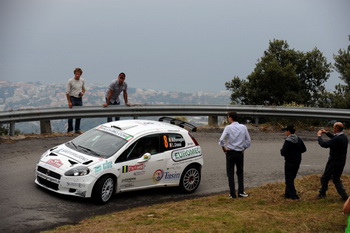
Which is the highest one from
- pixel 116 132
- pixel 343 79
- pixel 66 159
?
pixel 343 79

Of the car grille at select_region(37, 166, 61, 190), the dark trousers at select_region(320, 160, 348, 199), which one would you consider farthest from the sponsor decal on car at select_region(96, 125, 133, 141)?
the dark trousers at select_region(320, 160, 348, 199)

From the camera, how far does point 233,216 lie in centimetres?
788

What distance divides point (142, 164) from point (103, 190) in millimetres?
1099

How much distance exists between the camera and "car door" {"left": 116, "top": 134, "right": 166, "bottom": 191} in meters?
9.99

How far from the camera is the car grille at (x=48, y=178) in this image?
9.56m

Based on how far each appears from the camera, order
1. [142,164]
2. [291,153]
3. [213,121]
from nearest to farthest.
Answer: [291,153], [142,164], [213,121]

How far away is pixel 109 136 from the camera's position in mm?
10641

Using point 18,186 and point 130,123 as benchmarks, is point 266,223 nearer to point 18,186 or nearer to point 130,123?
point 130,123

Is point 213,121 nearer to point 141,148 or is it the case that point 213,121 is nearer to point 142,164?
point 141,148

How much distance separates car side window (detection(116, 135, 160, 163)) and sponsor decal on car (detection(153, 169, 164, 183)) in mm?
433

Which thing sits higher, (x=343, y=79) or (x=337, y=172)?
(x=343, y=79)

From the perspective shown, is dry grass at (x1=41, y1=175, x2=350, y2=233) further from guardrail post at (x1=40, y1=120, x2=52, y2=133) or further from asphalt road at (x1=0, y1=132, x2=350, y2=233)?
guardrail post at (x1=40, y1=120, x2=52, y2=133)

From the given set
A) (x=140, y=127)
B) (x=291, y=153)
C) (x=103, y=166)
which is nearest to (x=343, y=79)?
(x=291, y=153)

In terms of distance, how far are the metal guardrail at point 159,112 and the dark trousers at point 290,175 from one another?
7680mm
